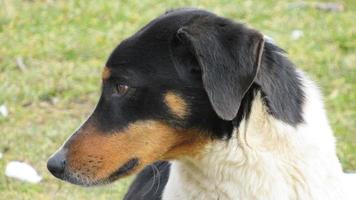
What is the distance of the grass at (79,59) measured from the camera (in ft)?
19.8

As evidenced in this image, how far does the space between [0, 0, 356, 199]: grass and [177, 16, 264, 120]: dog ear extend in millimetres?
2185

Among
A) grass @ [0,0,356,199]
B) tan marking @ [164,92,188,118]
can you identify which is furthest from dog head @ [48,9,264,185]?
grass @ [0,0,356,199]

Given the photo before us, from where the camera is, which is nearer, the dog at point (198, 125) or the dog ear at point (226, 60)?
the dog ear at point (226, 60)

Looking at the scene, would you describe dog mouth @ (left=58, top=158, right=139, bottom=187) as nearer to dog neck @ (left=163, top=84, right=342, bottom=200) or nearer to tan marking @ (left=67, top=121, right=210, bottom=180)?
tan marking @ (left=67, top=121, right=210, bottom=180)

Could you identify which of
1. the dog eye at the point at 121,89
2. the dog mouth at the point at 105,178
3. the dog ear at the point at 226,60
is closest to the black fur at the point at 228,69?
the dog ear at the point at 226,60

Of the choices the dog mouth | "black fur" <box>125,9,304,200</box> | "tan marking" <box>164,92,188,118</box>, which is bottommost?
the dog mouth

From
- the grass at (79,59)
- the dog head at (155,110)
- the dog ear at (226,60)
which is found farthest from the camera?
the grass at (79,59)

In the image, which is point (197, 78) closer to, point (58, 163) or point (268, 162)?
point (268, 162)

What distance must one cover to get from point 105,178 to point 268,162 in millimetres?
684

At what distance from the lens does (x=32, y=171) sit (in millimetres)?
5754

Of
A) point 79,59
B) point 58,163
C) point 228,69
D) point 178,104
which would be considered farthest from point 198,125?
point 79,59

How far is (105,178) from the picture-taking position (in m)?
3.63

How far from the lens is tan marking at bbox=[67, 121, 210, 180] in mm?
3576

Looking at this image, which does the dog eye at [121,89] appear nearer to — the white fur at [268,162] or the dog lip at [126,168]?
the dog lip at [126,168]
